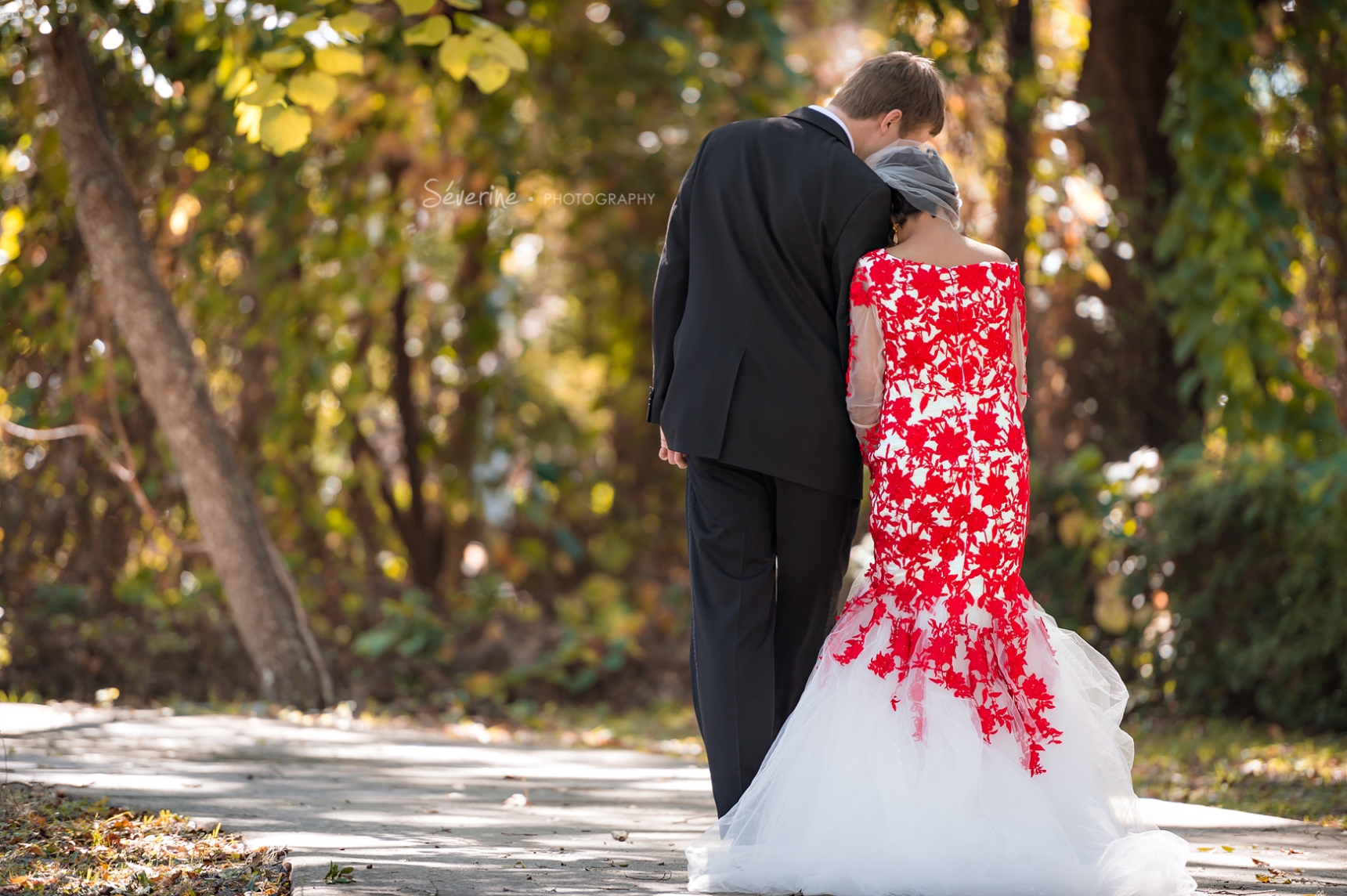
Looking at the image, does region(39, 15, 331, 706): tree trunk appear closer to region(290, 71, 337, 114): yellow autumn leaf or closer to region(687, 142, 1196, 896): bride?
region(290, 71, 337, 114): yellow autumn leaf

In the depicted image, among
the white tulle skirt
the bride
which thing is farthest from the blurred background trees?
the white tulle skirt

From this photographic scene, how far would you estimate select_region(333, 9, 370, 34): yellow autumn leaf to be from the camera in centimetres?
383

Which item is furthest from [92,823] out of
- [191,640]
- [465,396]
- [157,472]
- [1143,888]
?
[465,396]

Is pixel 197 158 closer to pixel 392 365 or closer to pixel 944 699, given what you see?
pixel 392 365

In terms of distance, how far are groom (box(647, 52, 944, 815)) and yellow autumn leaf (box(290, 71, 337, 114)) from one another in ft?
6.19

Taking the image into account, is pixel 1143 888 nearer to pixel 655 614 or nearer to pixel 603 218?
pixel 655 614

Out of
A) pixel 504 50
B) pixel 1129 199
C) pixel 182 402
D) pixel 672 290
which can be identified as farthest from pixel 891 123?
pixel 1129 199

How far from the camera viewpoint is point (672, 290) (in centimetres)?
252

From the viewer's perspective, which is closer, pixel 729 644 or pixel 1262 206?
pixel 729 644

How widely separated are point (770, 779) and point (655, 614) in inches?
170

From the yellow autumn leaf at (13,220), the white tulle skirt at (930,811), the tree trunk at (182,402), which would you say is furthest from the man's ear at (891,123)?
the yellow autumn leaf at (13,220)

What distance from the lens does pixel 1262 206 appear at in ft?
16.6

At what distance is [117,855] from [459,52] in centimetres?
261

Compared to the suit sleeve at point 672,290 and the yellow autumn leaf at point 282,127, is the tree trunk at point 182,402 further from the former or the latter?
the suit sleeve at point 672,290
